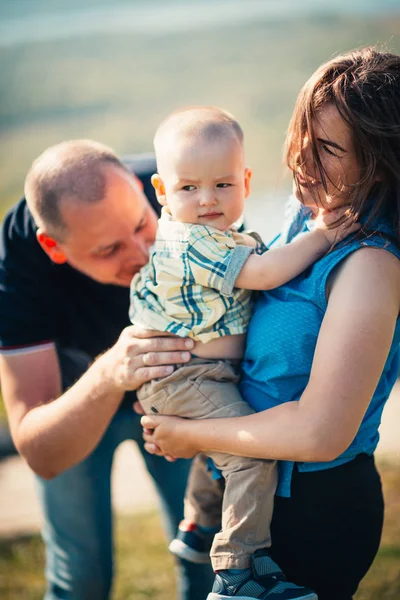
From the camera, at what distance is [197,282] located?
1.90 metres

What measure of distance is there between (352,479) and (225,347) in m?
0.50

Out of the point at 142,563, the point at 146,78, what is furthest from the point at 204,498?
the point at 146,78

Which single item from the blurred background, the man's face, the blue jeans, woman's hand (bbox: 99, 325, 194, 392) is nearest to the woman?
woman's hand (bbox: 99, 325, 194, 392)

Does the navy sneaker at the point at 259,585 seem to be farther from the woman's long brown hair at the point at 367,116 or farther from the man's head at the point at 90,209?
the man's head at the point at 90,209

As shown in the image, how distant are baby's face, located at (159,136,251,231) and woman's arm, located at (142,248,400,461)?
42 centimetres

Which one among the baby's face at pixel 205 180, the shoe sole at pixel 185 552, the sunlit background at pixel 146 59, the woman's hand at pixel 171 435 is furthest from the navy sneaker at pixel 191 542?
the sunlit background at pixel 146 59

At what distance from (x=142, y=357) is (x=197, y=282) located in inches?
12.3

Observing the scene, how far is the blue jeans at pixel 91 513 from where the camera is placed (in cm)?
294

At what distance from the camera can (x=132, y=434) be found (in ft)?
9.91

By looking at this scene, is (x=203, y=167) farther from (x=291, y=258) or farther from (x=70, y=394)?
(x=70, y=394)

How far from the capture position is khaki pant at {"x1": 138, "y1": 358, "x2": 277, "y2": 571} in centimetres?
183

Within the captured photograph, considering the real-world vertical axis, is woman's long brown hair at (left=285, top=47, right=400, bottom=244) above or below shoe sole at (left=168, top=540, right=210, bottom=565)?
above

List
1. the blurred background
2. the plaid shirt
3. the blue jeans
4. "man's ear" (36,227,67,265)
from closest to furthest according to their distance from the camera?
1. the plaid shirt
2. "man's ear" (36,227,67,265)
3. the blue jeans
4. the blurred background

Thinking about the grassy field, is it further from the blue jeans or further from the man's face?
the man's face
